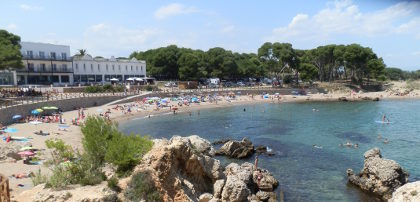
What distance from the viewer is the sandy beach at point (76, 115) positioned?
→ 25.3 m

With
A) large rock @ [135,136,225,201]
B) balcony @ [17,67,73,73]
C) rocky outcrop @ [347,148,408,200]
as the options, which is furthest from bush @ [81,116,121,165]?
balcony @ [17,67,73,73]

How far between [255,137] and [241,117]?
1727 centimetres

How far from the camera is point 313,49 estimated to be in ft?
367

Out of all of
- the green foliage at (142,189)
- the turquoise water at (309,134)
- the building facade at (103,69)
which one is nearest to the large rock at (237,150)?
the turquoise water at (309,134)

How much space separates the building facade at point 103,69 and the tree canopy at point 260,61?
7777 mm

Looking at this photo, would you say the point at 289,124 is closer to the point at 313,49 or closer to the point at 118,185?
the point at 118,185

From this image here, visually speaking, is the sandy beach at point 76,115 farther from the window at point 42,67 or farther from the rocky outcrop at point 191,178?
the window at point 42,67

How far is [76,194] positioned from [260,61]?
9752 cm

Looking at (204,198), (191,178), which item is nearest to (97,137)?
(191,178)

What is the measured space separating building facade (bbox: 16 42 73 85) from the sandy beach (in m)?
21.8

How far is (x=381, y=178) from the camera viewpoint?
23.6 meters

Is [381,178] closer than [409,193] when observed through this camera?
No

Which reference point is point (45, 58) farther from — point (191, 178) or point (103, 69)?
point (191, 178)

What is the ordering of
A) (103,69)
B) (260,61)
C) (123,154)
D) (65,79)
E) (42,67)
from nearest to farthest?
(123,154) < (42,67) < (65,79) < (103,69) < (260,61)
